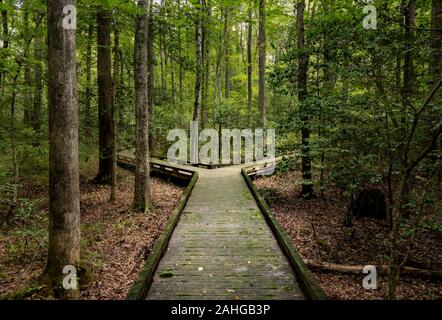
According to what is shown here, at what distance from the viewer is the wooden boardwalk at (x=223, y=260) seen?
4680mm

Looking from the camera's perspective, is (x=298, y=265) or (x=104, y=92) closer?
(x=298, y=265)

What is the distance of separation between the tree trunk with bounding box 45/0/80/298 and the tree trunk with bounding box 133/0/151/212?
414 centimetres

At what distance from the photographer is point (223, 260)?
579cm

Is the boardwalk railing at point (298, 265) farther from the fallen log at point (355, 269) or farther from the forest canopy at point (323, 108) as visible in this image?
the forest canopy at point (323, 108)

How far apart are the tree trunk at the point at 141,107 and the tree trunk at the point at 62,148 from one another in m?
4.14

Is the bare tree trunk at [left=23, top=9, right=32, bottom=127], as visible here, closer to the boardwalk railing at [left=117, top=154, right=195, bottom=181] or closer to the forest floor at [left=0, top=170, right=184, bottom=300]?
the forest floor at [left=0, top=170, right=184, bottom=300]

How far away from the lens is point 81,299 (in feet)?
15.6

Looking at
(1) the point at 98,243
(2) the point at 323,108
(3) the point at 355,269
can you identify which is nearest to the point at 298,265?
(3) the point at 355,269

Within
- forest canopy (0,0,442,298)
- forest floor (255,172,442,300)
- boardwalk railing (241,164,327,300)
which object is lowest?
forest floor (255,172,442,300)

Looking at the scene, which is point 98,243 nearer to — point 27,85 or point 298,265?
point 298,265

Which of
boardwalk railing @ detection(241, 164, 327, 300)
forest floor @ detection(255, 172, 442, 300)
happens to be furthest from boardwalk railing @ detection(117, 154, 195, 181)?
boardwalk railing @ detection(241, 164, 327, 300)

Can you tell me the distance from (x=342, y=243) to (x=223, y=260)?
3474 millimetres

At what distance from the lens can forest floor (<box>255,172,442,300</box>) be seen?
201 inches

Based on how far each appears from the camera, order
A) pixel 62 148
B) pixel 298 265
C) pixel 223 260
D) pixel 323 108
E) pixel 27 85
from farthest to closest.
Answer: pixel 27 85 < pixel 323 108 < pixel 223 260 < pixel 298 265 < pixel 62 148
